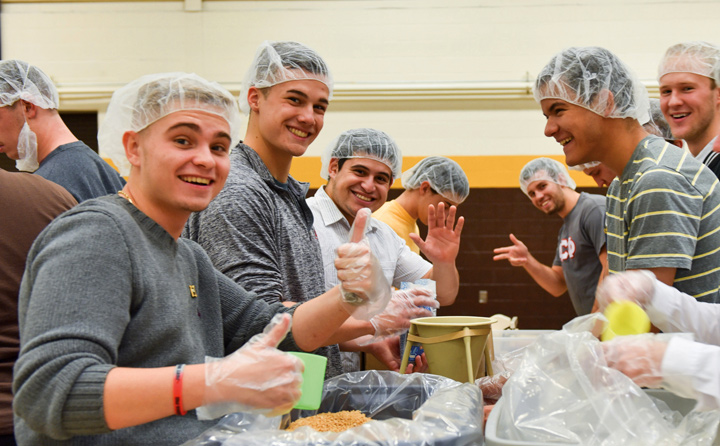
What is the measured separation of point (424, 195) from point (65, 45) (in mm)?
4493

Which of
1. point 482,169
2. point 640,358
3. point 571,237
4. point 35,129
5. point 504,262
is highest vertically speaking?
point 35,129

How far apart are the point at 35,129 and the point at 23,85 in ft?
0.65

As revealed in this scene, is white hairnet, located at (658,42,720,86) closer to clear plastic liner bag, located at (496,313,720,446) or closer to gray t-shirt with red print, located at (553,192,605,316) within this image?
gray t-shirt with red print, located at (553,192,605,316)

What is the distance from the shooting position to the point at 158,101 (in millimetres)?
1289

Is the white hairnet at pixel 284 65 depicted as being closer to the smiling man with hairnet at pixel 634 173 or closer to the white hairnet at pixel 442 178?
the smiling man with hairnet at pixel 634 173

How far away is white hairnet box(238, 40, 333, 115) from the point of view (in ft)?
6.77

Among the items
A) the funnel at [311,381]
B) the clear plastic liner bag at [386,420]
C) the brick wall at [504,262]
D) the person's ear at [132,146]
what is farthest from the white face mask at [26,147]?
the brick wall at [504,262]

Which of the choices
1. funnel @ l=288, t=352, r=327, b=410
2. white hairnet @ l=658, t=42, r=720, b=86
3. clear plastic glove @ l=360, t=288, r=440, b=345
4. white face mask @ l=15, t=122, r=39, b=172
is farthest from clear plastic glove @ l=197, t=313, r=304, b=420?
white hairnet @ l=658, t=42, r=720, b=86

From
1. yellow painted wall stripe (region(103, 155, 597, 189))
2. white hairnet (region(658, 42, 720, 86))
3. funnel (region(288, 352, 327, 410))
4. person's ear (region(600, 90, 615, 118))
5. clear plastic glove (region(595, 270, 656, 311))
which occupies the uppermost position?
white hairnet (region(658, 42, 720, 86))

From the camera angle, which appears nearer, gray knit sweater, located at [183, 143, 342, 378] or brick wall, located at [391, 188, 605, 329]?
gray knit sweater, located at [183, 143, 342, 378]

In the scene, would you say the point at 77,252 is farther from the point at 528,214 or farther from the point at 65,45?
the point at 65,45

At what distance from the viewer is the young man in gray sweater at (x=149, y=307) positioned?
38.3 inches

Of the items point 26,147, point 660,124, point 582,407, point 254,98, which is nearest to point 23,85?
point 26,147

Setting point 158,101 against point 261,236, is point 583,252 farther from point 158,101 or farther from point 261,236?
point 158,101
